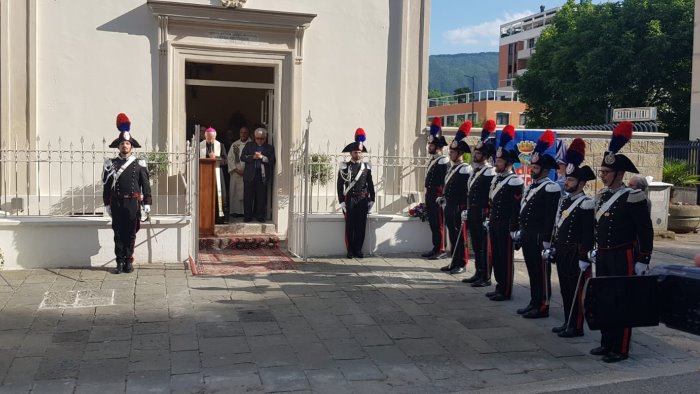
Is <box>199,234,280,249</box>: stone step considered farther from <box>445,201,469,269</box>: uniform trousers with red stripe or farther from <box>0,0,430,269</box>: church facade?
<box>445,201,469,269</box>: uniform trousers with red stripe

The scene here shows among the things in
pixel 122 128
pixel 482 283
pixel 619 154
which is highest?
pixel 122 128

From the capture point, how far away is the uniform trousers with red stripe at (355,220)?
10.3m

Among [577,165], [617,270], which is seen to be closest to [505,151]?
[577,165]

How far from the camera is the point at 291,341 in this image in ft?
20.9

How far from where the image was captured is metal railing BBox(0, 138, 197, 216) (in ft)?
32.6

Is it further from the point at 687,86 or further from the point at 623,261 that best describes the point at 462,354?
the point at 687,86

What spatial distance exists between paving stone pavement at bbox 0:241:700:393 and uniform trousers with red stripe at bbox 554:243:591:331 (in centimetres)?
22

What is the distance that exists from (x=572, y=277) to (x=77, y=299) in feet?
17.5

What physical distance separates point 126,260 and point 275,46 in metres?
4.20

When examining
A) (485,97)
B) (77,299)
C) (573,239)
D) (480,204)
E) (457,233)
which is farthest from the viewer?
(485,97)

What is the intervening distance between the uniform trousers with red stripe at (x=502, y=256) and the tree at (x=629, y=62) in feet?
77.9

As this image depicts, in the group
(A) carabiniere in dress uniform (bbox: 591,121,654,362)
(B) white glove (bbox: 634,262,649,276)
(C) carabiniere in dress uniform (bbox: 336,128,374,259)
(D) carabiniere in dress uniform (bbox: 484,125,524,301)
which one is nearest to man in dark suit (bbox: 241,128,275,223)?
(C) carabiniere in dress uniform (bbox: 336,128,374,259)

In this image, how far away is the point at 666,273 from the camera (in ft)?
15.1

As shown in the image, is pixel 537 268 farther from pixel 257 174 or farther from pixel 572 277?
pixel 257 174
